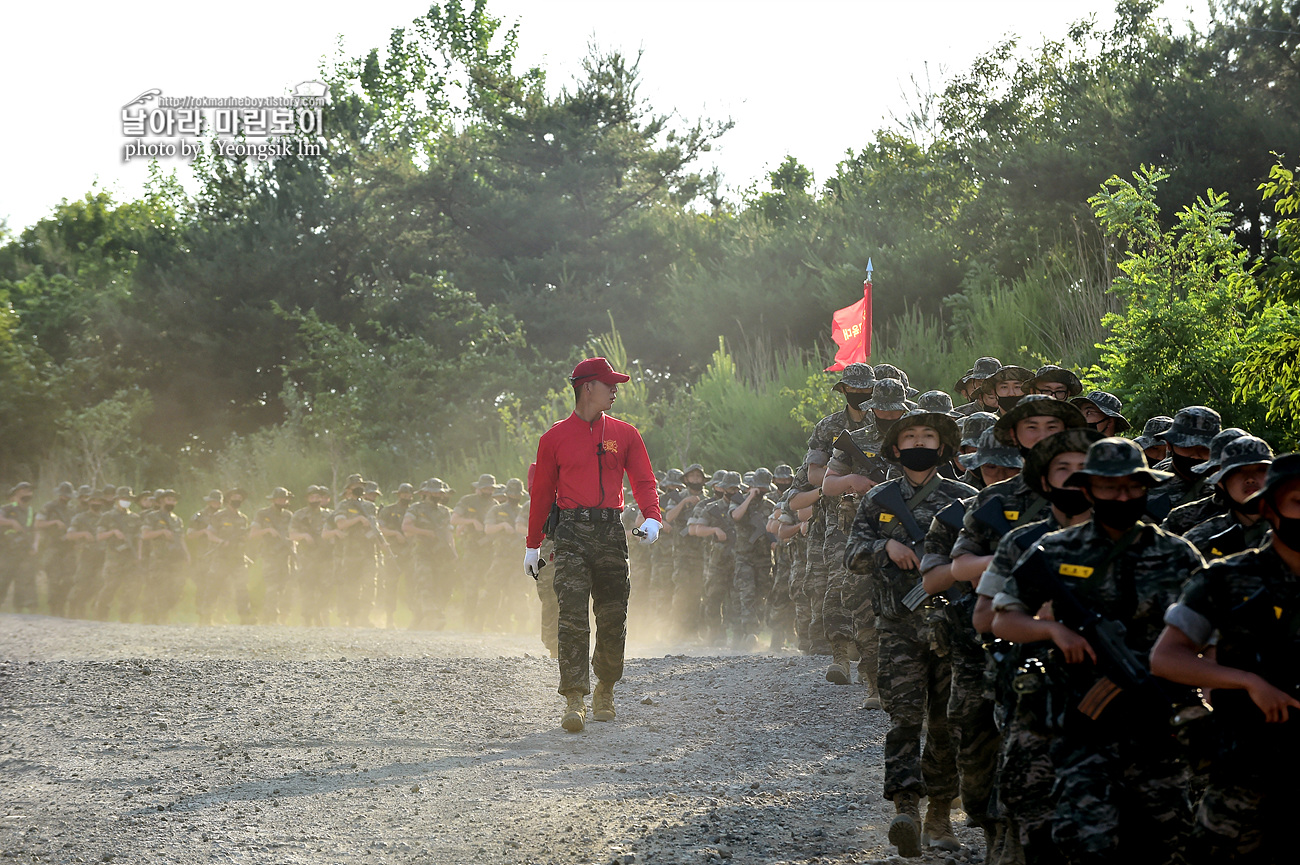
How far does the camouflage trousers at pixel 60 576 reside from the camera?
2300 cm

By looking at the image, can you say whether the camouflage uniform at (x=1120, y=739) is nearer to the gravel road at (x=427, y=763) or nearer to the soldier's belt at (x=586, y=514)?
the gravel road at (x=427, y=763)

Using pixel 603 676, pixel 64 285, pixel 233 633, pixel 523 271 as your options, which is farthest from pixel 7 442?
pixel 603 676

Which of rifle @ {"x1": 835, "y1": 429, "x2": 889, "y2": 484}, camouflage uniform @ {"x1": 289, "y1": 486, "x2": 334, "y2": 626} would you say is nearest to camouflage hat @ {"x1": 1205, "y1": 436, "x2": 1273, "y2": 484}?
rifle @ {"x1": 835, "y1": 429, "x2": 889, "y2": 484}

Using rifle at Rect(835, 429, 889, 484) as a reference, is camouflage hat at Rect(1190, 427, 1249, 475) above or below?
below

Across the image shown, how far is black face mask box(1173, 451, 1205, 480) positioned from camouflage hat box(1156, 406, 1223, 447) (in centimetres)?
10

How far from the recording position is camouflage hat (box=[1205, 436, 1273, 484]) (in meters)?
5.09

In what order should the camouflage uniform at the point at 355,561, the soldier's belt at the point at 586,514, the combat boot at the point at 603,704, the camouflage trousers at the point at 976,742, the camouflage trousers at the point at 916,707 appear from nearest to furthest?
the camouflage trousers at the point at 976,742, the camouflage trousers at the point at 916,707, the soldier's belt at the point at 586,514, the combat boot at the point at 603,704, the camouflage uniform at the point at 355,561

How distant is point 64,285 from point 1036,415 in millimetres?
46629

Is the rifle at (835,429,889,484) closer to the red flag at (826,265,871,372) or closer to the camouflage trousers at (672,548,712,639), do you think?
the red flag at (826,265,871,372)

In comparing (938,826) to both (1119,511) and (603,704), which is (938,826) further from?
(603,704)

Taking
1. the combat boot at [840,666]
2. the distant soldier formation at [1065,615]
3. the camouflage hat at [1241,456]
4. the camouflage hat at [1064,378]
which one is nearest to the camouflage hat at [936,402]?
the distant soldier formation at [1065,615]

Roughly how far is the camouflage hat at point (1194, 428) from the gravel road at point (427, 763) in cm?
250

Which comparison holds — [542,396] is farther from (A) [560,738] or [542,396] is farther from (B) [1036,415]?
(B) [1036,415]

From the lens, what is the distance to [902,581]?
6297 millimetres
